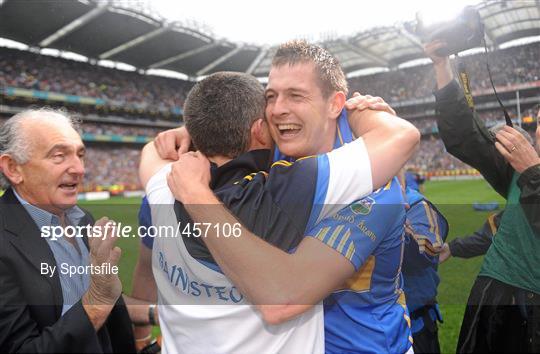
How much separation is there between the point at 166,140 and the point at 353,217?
74cm

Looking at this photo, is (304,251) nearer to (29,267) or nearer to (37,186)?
(29,267)

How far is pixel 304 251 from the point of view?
1.06 metres

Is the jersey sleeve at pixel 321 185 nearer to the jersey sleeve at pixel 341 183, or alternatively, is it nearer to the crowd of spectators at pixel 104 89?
the jersey sleeve at pixel 341 183

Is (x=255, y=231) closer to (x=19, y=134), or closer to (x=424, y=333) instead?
(x=19, y=134)

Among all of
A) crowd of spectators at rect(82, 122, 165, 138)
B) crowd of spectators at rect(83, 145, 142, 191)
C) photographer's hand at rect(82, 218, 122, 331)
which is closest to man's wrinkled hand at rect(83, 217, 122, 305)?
photographer's hand at rect(82, 218, 122, 331)

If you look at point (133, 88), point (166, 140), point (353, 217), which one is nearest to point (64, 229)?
point (166, 140)

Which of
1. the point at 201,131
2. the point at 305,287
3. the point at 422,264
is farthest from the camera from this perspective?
the point at 422,264

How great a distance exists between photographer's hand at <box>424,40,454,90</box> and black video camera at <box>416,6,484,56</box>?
15mm

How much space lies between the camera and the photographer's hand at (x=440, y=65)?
5.11 feet

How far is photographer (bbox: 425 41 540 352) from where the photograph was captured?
63.7 inches

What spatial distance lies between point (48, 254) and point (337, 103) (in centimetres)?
114

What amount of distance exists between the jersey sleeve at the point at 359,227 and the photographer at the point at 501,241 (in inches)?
28.9

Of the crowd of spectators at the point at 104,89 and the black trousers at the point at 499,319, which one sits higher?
the black trousers at the point at 499,319

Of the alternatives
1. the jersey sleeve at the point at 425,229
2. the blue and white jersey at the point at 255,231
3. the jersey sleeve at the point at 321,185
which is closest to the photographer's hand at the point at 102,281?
the blue and white jersey at the point at 255,231
